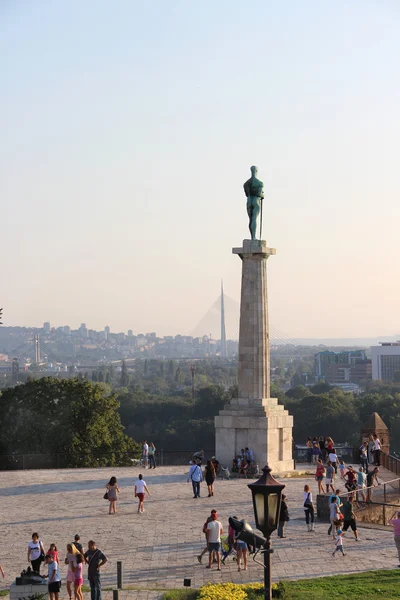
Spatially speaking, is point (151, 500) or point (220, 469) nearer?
point (151, 500)

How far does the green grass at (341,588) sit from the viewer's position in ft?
61.5

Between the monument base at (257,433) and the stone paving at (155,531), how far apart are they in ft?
5.35

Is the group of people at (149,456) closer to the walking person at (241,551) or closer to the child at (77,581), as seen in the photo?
the walking person at (241,551)

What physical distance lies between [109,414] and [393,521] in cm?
2874

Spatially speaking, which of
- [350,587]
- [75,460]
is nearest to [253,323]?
[75,460]

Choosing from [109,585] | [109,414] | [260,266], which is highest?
[260,266]

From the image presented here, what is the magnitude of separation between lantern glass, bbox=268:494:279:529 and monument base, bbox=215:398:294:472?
69.3 ft

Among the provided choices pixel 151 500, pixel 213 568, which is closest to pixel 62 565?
pixel 213 568

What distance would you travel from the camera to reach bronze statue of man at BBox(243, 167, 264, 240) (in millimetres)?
38444

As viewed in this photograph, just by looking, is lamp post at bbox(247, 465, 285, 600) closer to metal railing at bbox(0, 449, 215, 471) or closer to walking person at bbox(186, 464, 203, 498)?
walking person at bbox(186, 464, 203, 498)

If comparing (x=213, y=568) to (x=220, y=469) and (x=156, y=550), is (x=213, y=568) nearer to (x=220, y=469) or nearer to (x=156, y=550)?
(x=156, y=550)

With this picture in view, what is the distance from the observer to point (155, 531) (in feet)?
84.5

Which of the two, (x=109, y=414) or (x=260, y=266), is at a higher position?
(x=260, y=266)

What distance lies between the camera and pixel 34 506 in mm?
29562
